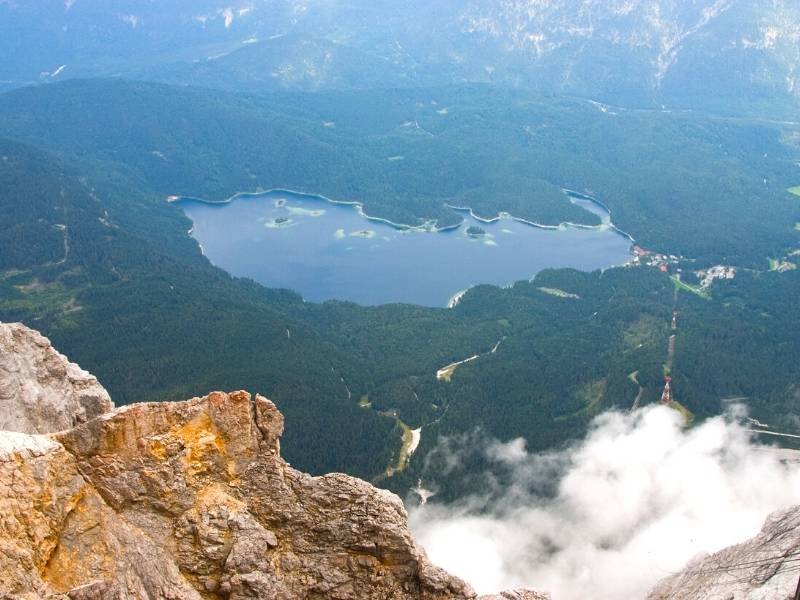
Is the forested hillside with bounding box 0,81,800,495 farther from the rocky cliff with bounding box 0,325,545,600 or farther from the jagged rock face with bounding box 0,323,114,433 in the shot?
the rocky cliff with bounding box 0,325,545,600

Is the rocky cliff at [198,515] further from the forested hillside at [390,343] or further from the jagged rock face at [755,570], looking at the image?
the forested hillside at [390,343]

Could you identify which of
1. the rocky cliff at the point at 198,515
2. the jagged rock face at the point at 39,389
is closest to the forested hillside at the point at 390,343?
the jagged rock face at the point at 39,389

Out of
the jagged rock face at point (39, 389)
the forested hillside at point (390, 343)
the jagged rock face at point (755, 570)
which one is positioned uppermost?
the jagged rock face at point (39, 389)

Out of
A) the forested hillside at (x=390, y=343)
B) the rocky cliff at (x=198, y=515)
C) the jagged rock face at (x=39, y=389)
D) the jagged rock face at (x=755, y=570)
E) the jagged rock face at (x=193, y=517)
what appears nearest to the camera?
the jagged rock face at (x=193, y=517)

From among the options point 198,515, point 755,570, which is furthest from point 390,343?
point 198,515

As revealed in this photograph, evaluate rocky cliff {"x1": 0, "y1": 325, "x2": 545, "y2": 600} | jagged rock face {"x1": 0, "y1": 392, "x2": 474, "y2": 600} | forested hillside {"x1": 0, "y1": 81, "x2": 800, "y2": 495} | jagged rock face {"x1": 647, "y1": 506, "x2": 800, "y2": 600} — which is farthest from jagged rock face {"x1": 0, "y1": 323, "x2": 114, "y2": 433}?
forested hillside {"x1": 0, "y1": 81, "x2": 800, "y2": 495}

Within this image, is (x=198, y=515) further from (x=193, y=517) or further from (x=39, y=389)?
(x=39, y=389)
